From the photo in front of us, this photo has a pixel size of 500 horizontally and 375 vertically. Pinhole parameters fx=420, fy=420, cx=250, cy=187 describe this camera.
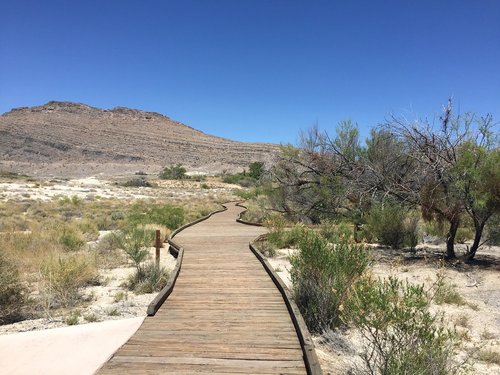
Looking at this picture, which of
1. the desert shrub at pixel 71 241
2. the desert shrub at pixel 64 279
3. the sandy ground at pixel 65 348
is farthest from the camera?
the desert shrub at pixel 71 241

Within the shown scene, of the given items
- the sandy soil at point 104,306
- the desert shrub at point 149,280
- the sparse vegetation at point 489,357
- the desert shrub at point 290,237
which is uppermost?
the desert shrub at point 290,237

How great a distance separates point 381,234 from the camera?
14.7 meters

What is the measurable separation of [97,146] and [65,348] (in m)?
99.6

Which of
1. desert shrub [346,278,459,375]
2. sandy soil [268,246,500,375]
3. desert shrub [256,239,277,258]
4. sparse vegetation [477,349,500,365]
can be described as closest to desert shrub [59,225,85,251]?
desert shrub [256,239,277,258]

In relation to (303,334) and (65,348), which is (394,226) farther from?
(65,348)

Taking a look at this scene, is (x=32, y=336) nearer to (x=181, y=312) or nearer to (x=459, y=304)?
(x=181, y=312)

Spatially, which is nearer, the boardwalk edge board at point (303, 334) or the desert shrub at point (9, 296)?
the boardwalk edge board at point (303, 334)

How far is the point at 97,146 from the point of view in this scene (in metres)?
98.5

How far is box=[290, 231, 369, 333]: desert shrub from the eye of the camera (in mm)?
6527

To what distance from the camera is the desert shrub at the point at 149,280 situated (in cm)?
871

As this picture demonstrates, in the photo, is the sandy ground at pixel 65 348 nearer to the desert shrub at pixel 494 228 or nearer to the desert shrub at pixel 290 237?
the desert shrub at pixel 290 237

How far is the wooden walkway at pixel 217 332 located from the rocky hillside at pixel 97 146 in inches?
2848

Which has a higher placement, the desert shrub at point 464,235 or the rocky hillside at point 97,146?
the rocky hillside at point 97,146

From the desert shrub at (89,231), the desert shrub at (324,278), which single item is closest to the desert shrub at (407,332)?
the desert shrub at (324,278)
